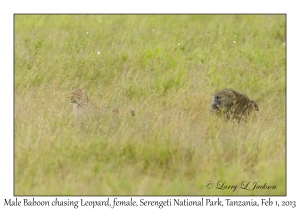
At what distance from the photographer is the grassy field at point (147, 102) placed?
7.09 metres

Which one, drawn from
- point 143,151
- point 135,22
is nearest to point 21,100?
point 143,151

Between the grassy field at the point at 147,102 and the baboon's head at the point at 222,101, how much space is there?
226 mm

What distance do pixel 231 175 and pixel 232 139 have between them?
111 centimetres

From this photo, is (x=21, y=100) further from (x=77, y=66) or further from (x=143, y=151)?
(x=143, y=151)

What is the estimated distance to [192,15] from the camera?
14750 mm

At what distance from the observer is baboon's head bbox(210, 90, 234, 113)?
9273mm

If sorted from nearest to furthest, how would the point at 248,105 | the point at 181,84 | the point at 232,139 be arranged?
the point at 232,139 → the point at 248,105 → the point at 181,84

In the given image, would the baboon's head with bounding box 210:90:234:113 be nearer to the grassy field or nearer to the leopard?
the grassy field
